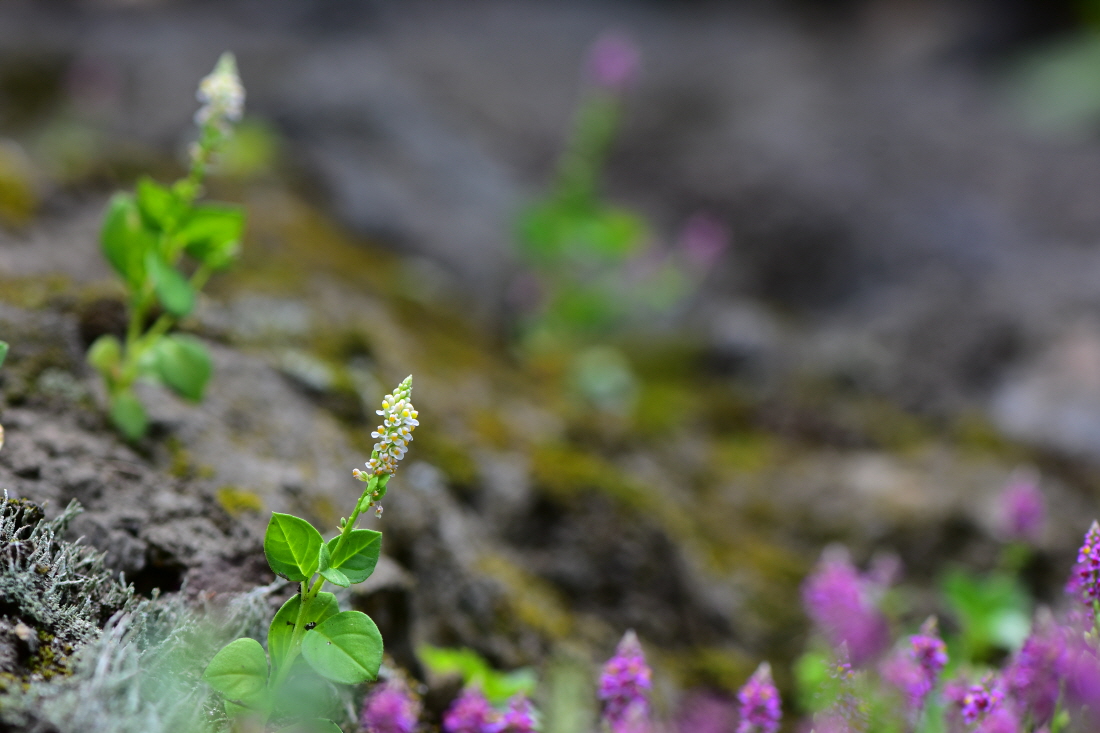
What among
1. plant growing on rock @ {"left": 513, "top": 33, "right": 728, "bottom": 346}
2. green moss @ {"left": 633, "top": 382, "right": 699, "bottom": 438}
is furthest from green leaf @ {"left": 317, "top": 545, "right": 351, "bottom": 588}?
plant growing on rock @ {"left": 513, "top": 33, "right": 728, "bottom": 346}

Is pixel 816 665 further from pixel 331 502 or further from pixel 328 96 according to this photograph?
pixel 328 96

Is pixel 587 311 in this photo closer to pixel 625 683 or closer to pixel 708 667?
pixel 708 667

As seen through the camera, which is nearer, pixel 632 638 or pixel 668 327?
pixel 632 638

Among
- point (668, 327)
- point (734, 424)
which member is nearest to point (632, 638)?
point (734, 424)

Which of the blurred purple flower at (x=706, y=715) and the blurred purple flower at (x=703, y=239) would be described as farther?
the blurred purple flower at (x=703, y=239)

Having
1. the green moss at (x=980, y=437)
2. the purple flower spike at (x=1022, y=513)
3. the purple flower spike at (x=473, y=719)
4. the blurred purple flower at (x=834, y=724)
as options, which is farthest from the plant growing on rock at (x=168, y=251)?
the green moss at (x=980, y=437)

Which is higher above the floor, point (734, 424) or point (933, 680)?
point (734, 424)

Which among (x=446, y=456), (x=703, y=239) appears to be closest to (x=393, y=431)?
(x=446, y=456)

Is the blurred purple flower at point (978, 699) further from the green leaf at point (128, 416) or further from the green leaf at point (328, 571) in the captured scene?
the green leaf at point (128, 416)
